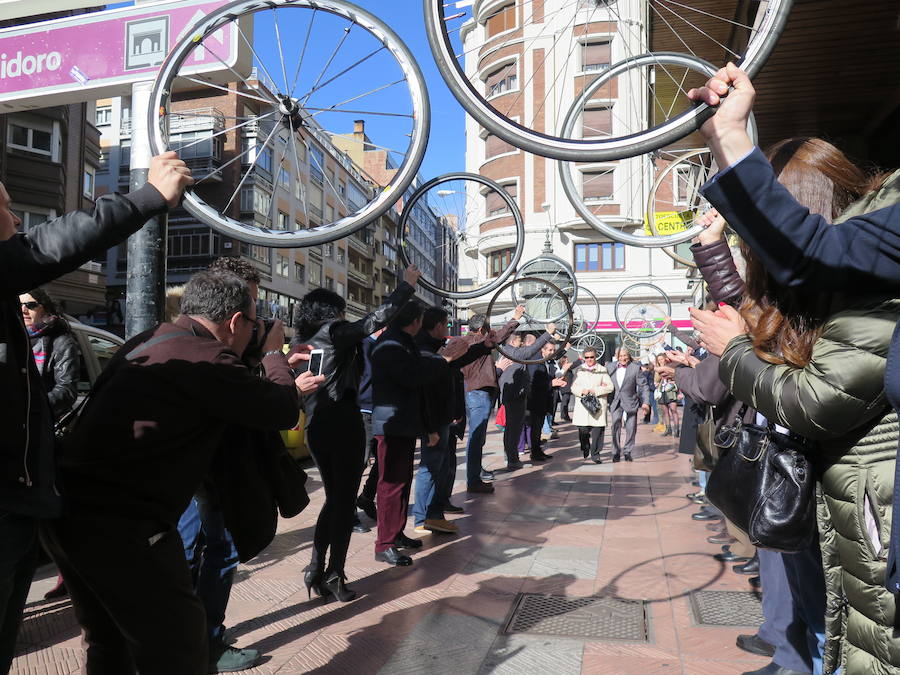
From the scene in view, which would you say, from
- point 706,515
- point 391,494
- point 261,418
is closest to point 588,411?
point 706,515

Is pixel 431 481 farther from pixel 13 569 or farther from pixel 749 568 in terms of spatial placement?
pixel 13 569

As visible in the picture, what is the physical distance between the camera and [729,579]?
4934 millimetres

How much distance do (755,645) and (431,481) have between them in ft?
10.6

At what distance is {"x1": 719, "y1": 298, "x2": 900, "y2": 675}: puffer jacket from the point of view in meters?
1.53

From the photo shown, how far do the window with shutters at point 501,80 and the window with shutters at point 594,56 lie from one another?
4.22ft

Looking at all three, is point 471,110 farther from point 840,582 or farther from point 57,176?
point 57,176

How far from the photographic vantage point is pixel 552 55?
4.73 metres

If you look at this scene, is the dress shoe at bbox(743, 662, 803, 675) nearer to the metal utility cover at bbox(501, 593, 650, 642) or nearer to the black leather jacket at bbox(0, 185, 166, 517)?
the metal utility cover at bbox(501, 593, 650, 642)

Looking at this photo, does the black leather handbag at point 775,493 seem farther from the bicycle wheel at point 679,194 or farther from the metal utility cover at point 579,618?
the bicycle wheel at point 679,194

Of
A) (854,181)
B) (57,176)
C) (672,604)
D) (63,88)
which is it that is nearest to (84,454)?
(854,181)

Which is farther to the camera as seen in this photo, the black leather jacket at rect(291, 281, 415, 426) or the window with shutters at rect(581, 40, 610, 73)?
the window with shutters at rect(581, 40, 610, 73)

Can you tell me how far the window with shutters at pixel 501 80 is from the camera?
10.5 feet

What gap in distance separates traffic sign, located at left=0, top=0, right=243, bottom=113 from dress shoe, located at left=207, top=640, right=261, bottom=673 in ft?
9.97

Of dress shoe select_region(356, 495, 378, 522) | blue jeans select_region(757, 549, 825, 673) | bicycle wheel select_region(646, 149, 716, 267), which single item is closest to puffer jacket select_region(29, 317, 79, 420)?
dress shoe select_region(356, 495, 378, 522)
